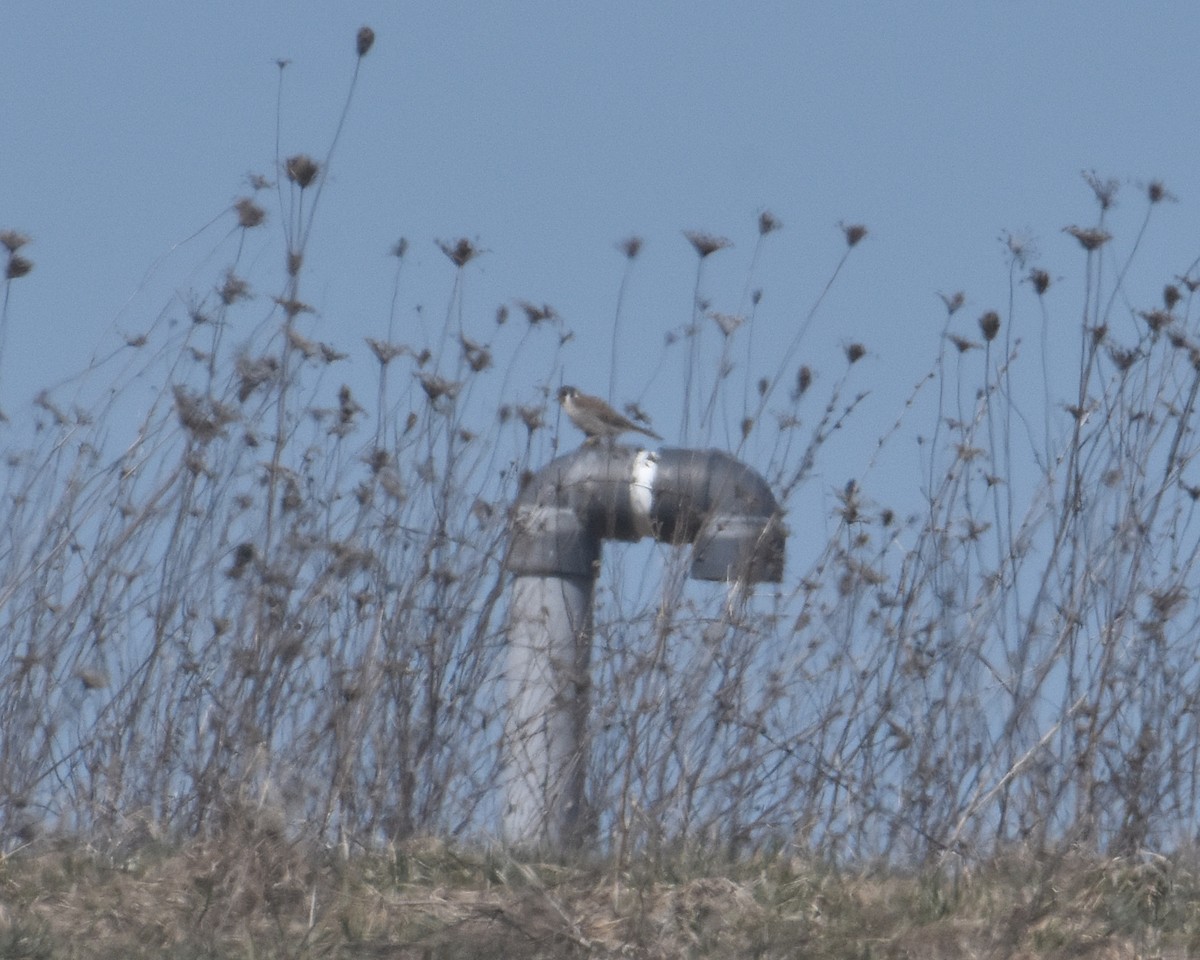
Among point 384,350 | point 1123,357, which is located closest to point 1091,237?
point 1123,357

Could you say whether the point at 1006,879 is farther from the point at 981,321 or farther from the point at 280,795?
the point at 280,795

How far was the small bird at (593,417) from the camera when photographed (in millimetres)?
5641

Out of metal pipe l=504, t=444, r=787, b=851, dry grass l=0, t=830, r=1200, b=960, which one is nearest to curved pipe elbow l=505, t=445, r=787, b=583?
metal pipe l=504, t=444, r=787, b=851

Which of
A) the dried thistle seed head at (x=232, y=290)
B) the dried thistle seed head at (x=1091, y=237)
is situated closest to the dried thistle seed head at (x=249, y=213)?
the dried thistle seed head at (x=232, y=290)

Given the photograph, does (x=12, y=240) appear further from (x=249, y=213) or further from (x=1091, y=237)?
(x=1091, y=237)

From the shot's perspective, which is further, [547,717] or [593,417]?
[593,417]

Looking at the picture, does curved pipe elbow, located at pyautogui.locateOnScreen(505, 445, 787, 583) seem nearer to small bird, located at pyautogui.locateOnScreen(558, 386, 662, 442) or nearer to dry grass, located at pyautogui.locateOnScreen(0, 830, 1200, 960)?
small bird, located at pyautogui.locateOnScreen(558, 386, 662, 442)

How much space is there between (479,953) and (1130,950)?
4.60 feet

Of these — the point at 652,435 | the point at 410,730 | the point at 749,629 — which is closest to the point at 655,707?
the point at 749,629

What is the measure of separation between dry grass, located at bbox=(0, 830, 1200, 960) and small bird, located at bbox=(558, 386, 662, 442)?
61.2 inches

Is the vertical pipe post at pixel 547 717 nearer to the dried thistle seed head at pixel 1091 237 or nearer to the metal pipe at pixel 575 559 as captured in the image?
the metal pipe at pixel 575 559

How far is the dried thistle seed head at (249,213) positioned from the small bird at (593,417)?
1106 mm

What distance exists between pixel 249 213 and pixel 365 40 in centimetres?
55

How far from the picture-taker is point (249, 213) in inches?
194
